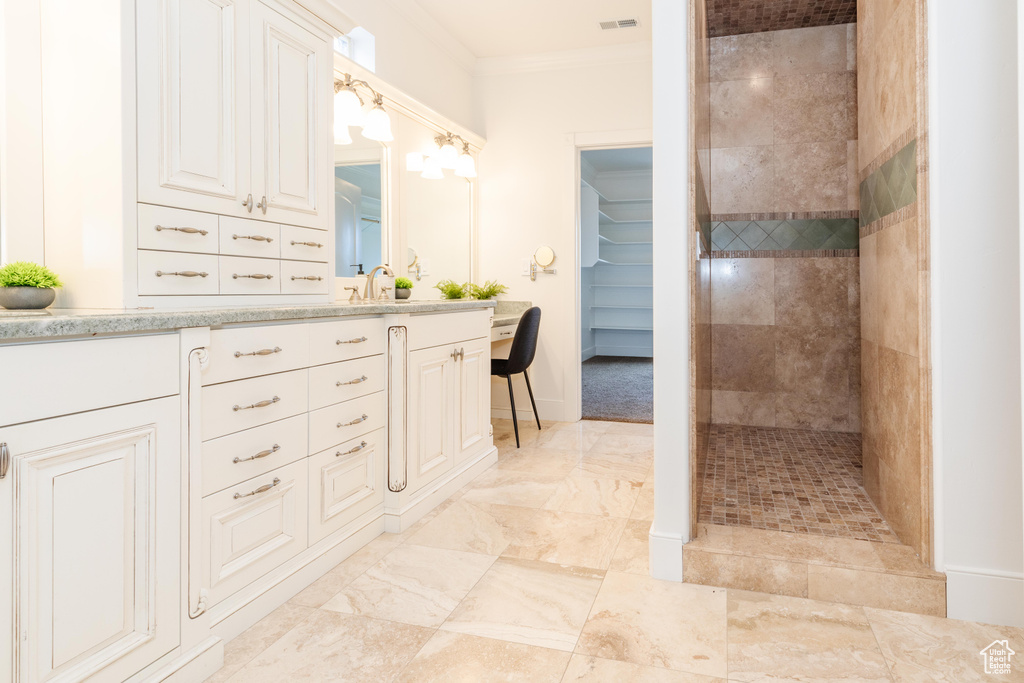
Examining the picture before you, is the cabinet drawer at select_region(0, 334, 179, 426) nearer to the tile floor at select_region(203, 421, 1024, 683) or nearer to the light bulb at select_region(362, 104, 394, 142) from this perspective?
the tile floor at select_region(203, 421, 1024, 683)

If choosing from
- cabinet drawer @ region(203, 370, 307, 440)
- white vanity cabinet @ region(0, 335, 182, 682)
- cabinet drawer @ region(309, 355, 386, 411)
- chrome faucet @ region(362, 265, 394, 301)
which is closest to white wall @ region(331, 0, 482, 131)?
chrome faucet @ region(362, 265, 394, 301)

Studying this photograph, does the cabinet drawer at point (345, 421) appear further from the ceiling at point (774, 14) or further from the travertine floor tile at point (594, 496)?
the ceiling at point (774, 14)

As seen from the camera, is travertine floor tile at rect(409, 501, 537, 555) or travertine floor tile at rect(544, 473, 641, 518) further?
travertine floor tile at rect(544, 473, 641, 518)

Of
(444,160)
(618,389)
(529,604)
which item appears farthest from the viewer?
(618,389)

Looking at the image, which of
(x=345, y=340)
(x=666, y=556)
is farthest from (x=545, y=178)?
(x=666, y=556)

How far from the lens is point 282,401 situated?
1.80 m

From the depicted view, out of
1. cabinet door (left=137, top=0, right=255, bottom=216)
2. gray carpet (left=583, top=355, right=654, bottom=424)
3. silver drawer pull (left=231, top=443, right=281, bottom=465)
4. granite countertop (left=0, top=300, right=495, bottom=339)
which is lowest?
gray carpet (left=583, top=355, right=654, bottom=424)

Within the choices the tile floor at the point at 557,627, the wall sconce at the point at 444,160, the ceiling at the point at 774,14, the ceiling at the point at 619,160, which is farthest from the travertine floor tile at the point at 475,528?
the ceiling at the point at 619,160

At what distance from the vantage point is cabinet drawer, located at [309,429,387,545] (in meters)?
1.96

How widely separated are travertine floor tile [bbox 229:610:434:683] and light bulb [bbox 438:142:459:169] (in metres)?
3.08

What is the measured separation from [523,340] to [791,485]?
173 cm

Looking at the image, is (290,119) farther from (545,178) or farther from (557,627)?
(545,178)

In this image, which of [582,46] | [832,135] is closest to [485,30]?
[582,46]

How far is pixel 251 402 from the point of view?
5.48 ft
